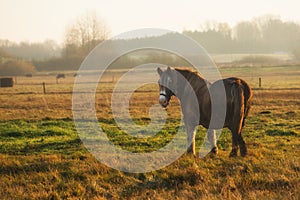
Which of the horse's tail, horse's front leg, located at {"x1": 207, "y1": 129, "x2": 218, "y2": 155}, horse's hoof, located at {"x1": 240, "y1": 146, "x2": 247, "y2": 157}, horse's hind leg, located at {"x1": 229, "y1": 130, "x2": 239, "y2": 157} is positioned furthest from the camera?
horse's front leg, located at {"x1": 207, "y1": 129, "x2": 218, "y2": 155}

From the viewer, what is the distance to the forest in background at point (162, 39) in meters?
67.0

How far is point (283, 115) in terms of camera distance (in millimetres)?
Answer: 15172

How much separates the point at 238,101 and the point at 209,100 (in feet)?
2.19

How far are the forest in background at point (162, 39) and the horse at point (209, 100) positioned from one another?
120 ft

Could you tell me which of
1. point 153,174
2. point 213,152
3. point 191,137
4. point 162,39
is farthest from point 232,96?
point 162,39

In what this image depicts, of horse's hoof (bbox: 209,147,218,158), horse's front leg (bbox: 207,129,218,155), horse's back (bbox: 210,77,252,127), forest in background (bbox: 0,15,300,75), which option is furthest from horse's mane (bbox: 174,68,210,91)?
forest in background (bbox: 0,15,300,75)

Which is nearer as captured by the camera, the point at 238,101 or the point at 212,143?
the point at 238,101

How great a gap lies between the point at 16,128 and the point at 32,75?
54.8 metres

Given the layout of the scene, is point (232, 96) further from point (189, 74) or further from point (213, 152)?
point (213, 152)

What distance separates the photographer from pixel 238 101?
23.4 feet

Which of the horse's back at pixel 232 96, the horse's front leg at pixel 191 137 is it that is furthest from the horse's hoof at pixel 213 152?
the horse's back at pixel 232 96

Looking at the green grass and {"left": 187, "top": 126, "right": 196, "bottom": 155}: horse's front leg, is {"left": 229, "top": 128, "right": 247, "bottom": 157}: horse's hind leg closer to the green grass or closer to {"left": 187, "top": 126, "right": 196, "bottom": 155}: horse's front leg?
the green grass

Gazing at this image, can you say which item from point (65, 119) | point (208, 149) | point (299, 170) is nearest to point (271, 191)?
point (299, 170)

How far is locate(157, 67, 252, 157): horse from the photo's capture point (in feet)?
23.6
